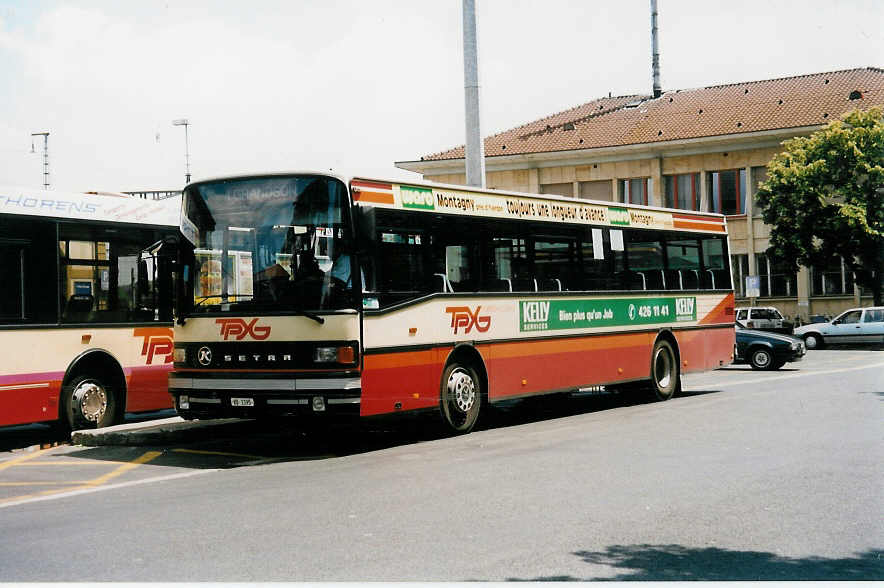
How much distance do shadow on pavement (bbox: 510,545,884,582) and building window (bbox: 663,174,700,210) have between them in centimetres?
4859

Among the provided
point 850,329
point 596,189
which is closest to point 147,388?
point 850,329

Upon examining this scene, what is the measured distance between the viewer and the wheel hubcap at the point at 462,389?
46.2ft

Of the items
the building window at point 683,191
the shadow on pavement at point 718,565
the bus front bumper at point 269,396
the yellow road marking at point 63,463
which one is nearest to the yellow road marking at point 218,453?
the bus front bumper at point 269,396

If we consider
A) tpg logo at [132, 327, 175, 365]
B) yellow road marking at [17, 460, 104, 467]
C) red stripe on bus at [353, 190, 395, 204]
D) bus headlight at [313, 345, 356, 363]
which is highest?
red stripe on bus at [353, 190, 395, 204]

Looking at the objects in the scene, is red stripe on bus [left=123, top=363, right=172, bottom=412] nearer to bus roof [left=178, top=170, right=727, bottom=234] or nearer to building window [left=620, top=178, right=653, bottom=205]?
bus roof [left=178, top=170, right=727, bottom=234]

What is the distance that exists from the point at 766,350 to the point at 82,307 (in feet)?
62.0

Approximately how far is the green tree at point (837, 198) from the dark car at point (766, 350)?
1803 centimetres

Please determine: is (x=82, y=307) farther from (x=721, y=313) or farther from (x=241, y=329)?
(x=721, y=313)

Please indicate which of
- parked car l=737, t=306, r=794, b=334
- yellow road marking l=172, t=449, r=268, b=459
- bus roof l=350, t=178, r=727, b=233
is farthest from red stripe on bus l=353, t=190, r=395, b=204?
parked car l=737, t=306, r=794, b=334

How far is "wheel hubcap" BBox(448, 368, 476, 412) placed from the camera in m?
14.1

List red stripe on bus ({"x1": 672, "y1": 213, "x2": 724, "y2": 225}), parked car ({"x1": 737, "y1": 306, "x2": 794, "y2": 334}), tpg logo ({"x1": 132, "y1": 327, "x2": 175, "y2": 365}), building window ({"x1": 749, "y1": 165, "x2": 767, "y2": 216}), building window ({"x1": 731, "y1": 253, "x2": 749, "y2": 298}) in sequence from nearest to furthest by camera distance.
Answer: tpg logo ({"x1": 132, "y1": 327, "x2": 175, "y2": 365})
red stripe on bus ({"x1": 672, "y1": 213, "x2": 724, "y2": 225})
parked car ({"x1": 737, "y1": 306, "x2": 794, "y2": 334})
building window ({"x1": 749, "y1": 165, "x2": 767, "y2": 216})
building window ({"x1": 731, "y1": 253, "x2": 749, "y2": 298})

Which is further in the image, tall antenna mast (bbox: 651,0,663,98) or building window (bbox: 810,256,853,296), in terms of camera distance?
tall antenna mast (bbox: 651,0,663,98)

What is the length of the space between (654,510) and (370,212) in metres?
5.10

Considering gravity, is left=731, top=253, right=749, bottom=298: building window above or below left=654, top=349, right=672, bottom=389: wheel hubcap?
above
